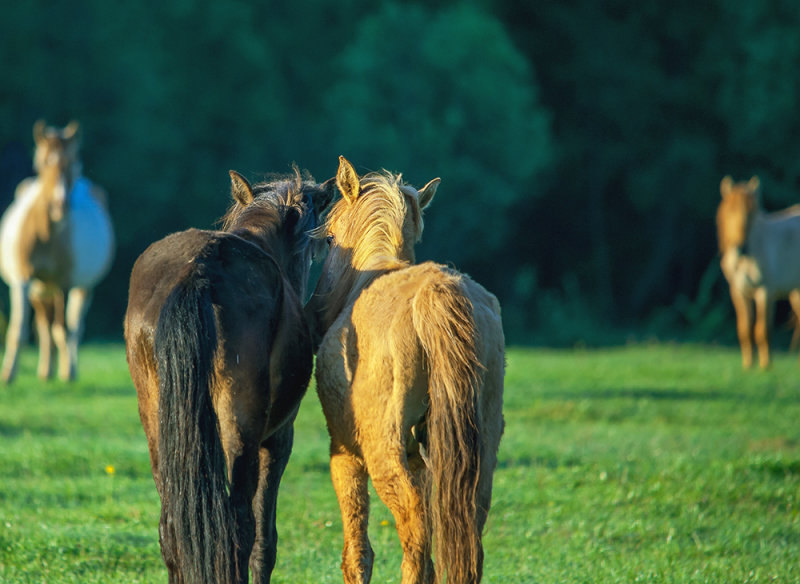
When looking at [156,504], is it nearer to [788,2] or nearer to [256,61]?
[256,61]

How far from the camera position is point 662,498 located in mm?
6434

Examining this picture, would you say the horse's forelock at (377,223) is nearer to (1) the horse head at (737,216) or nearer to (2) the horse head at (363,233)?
(2) the horse head at (363,233)

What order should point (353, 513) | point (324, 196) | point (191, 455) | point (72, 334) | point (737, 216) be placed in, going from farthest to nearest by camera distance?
point (737, 216) < point (72, 334) < point (324, 196) < point (353, 513) < point (191, 455)

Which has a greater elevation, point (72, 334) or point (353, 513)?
point (72, 334)

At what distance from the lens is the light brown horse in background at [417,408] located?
3568mm

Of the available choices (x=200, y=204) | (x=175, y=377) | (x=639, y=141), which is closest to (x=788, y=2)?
(x=639, y=141)

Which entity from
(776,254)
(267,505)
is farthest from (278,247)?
(776,254)

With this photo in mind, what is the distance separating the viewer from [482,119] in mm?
20109

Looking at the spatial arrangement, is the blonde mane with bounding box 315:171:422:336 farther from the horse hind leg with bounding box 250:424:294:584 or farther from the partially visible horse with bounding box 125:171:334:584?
the horse hind leg with bounding box 250:424:294:584

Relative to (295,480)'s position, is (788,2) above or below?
above

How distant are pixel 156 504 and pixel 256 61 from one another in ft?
50.7

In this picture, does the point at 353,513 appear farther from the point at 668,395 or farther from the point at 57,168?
the point at 57,168

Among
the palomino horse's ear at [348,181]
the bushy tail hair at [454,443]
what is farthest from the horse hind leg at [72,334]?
the bushy tail hair at [454,443]

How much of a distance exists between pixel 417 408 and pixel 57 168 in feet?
29.8
